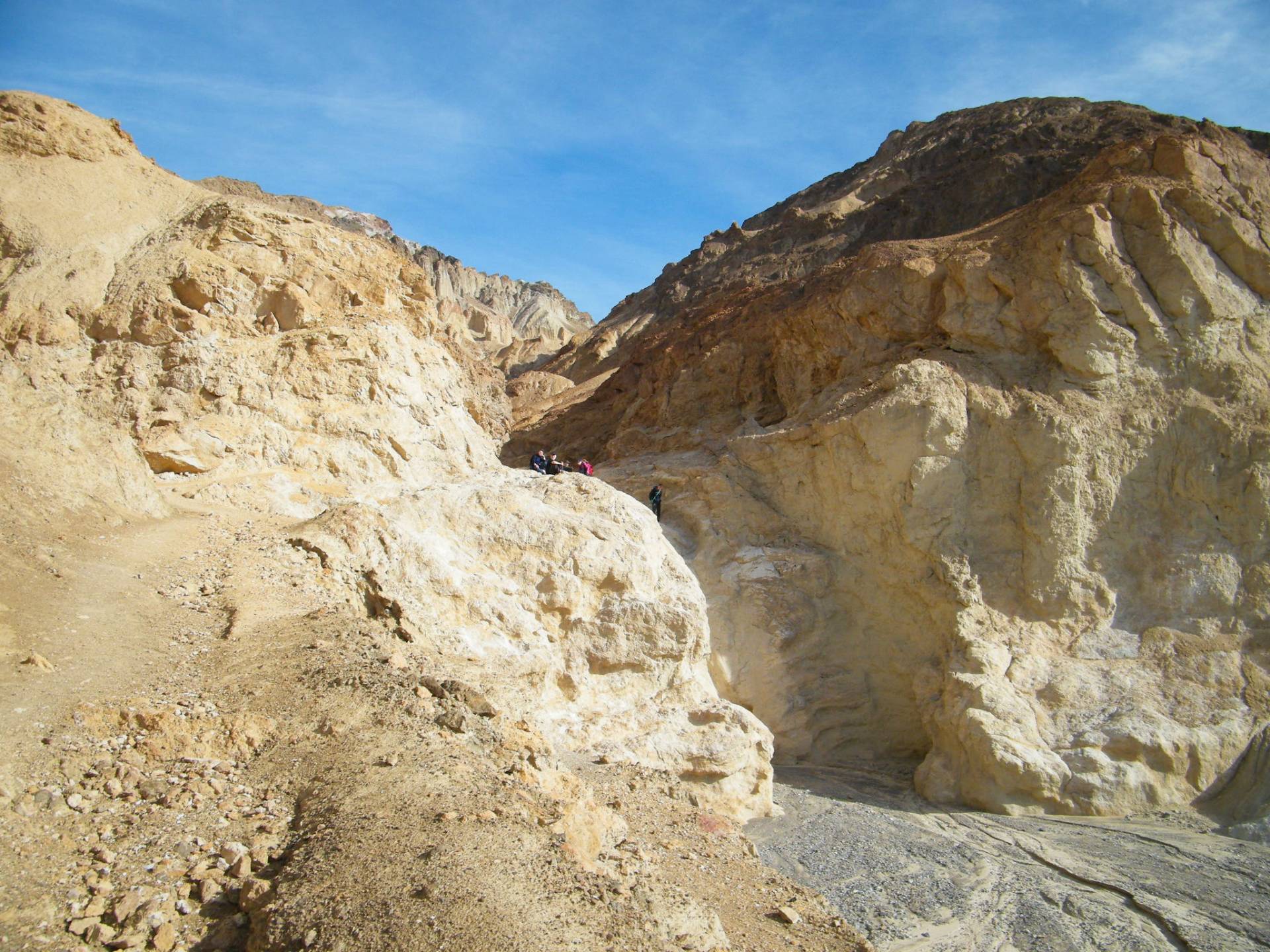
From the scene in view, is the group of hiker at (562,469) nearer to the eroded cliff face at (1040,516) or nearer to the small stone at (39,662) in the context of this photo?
the eroded cliff face at (1040,516)

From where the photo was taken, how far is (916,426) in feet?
54.5

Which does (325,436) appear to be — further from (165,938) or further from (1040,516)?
(1040,516)

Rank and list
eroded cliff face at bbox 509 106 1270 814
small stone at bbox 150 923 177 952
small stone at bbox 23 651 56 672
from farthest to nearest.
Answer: eroded cliff face at bbox 509 106 1270 814 < small stone at bbox 23 651 56 672 < small stone at bbox 150 923 177 952

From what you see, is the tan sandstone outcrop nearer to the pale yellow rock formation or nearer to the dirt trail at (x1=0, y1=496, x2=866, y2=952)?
the pale yellow rock formation

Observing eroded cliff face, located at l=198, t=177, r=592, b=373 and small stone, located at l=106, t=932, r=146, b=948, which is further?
eroded cliff face, located at l=198, t=177, r=592, b=373

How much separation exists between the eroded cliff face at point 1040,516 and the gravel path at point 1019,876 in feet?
4.08

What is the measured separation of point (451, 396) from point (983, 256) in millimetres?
12851

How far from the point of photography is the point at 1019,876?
10.5 m

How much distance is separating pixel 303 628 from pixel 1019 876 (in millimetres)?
9762

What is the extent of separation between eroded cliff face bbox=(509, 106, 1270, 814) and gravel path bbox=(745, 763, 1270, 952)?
48.9 inches

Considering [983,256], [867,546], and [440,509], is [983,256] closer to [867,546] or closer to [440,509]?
[867,546]

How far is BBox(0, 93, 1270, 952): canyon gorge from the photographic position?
5.44m

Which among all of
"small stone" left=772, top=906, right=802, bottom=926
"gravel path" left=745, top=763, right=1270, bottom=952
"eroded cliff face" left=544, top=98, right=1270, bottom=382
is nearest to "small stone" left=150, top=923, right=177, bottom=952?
"small stone" left=772, top=906, right=802, bottom=926

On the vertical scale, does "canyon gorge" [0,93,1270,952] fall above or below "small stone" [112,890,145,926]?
above
